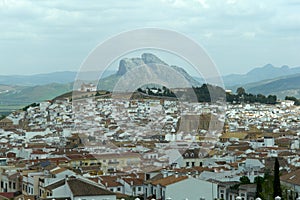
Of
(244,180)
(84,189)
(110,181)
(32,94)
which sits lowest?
(110,181)

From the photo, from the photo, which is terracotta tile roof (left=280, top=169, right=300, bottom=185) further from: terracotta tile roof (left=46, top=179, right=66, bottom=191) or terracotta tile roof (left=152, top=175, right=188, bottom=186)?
terracotta tile roof (left=46, top=179, right=66, bottom=191)

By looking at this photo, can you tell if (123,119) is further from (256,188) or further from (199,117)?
(256,188)

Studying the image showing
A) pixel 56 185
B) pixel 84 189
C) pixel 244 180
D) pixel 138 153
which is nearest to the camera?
pixel 84 189

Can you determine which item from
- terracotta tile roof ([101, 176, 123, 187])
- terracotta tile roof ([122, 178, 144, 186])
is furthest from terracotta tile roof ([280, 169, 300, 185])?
terracotta tile roof ([101, 176, 123, 187])

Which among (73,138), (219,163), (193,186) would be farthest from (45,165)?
(73,138)

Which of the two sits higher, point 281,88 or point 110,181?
point 281,88

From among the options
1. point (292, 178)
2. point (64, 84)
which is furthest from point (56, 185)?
point (64, 84)

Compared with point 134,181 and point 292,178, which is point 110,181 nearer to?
point 134,181
